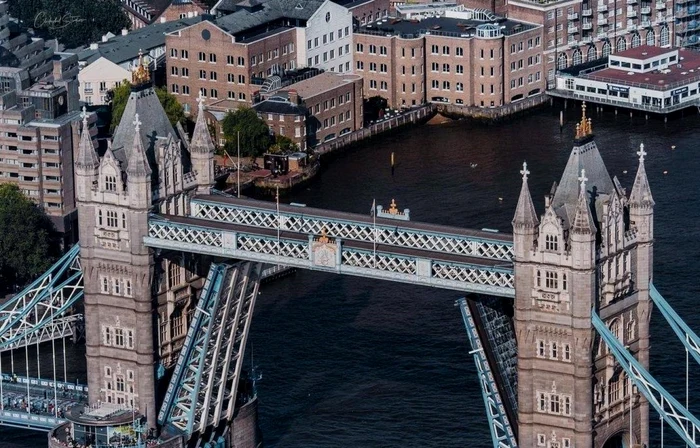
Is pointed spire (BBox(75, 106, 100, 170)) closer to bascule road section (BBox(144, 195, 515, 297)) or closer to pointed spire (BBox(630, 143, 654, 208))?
bascule road section (BBox(144, 195, 515, 297))

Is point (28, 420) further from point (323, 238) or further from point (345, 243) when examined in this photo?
point (345, 243)

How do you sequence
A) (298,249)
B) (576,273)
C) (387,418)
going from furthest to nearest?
(387,418) → (298,249) → (576,273)

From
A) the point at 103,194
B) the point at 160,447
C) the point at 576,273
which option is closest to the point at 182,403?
the point at 160,447

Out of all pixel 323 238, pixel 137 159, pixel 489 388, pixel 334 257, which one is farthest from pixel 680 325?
pixel 137 159

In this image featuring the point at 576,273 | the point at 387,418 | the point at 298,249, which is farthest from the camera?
the point at 387,418

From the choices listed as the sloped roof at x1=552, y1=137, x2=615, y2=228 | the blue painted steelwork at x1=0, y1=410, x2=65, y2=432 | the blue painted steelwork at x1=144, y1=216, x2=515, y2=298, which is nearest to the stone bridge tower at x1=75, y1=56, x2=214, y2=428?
the blue painted steelwork at x1=144, y1=216, x2=515, y2=298

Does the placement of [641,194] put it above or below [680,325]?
above

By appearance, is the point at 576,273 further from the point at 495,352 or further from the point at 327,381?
the point at 327,381
